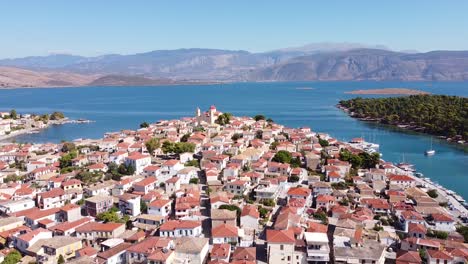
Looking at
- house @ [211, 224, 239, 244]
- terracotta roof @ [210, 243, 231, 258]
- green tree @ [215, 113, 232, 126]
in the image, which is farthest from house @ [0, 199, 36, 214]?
green tree @ [215, 113, 232, 126]

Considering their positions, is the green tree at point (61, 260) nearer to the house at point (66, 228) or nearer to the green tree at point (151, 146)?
the house at point (66, 228)

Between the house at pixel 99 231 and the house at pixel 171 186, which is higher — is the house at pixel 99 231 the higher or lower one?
the lower one

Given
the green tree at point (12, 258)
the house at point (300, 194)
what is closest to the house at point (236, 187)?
the house at point (300, 194)

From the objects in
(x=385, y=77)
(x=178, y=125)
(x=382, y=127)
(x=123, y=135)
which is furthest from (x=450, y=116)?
(x=385, y=77)

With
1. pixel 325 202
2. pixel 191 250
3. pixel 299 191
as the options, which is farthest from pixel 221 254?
pixel 325 202

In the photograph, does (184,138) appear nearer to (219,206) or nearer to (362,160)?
(362,160)

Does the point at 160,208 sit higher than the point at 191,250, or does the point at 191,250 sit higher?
the point at 160,208
